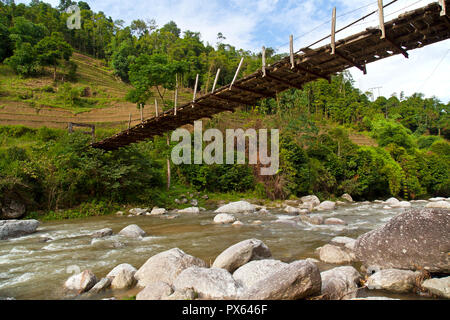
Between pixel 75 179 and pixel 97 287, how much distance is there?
359 inches

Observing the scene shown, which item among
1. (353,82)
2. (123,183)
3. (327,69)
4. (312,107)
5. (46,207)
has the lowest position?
(46,207)

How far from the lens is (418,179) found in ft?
73.4

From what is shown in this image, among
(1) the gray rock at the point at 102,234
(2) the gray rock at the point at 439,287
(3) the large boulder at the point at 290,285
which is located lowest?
(1) the gray rock at the point at 102,234

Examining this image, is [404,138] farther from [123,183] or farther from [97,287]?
[97,287]

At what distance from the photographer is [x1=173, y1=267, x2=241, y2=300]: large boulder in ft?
10.2

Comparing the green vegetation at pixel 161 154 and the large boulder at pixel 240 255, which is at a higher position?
the green vegetation at pixel 161 154

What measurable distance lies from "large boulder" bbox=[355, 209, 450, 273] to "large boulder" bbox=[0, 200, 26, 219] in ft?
35.4

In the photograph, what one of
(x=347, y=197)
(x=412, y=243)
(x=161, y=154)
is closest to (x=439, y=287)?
(x=412, y=243)

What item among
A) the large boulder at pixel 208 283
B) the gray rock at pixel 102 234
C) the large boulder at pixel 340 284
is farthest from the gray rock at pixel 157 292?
the gray rock at pixel 102 234

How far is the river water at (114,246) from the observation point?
13.4ft

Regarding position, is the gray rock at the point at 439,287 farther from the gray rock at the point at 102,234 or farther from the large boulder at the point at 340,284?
the gray rock at the point at 102,234

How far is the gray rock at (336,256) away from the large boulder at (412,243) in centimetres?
18

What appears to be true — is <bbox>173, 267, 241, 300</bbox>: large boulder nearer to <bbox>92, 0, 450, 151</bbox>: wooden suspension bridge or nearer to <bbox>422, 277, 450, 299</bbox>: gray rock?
<bbox>422, 277, 450, 299</bbox>: gray rock
